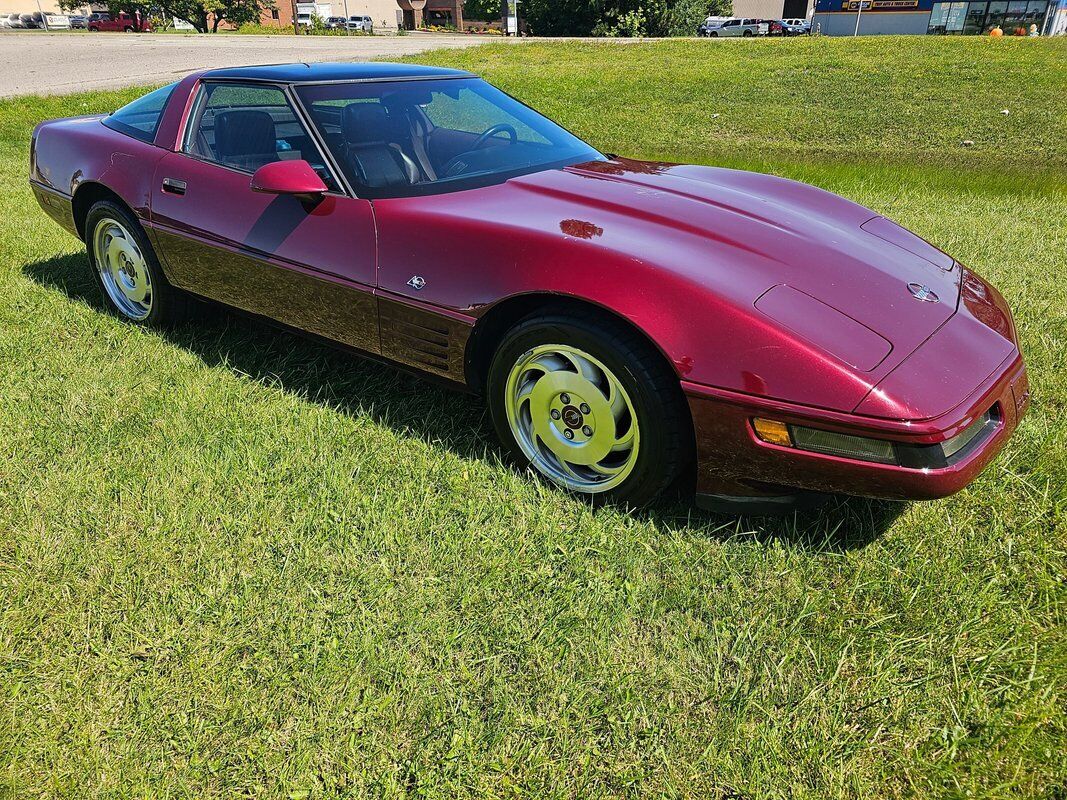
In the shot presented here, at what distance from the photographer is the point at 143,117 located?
389 centimetres

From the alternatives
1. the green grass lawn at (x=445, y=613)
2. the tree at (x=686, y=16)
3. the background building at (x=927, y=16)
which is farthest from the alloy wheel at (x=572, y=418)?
the background building at (x=927, y=16)

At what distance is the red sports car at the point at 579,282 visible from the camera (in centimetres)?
208

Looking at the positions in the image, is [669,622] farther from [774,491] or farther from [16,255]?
[16,255]

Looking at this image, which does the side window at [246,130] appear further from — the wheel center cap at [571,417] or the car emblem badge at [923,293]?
the car emblem badge at [923,293]

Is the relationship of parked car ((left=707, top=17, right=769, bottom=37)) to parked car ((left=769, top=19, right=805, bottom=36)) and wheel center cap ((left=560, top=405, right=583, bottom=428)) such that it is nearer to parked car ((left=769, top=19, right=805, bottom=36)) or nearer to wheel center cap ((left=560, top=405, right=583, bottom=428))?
parked car ((left=769, top=19, right=805, bottom=36))

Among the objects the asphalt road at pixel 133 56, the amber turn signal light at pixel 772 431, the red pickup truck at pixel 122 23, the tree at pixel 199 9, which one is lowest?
the amber turn signal light at pixel 772 431

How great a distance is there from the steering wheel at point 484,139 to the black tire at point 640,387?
0.95m

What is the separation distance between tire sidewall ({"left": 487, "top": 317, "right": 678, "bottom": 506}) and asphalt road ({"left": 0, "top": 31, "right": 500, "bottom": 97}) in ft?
49.4

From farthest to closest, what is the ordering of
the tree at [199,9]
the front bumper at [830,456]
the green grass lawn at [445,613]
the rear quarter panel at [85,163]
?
the tree at [199,9], the rear quarter panel at [85,163], the front bumper at [830,456], the green grass lawn at [445,613]

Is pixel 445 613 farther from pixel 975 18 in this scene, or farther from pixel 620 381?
pixel 975 18

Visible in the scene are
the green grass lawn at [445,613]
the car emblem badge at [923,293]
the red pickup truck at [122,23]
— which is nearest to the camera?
the green grass lawn at [445,613]

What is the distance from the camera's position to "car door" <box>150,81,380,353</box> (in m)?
2.90

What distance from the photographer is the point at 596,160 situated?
137 inches

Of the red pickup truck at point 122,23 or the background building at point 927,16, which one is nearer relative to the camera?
the background building at point 927,16
